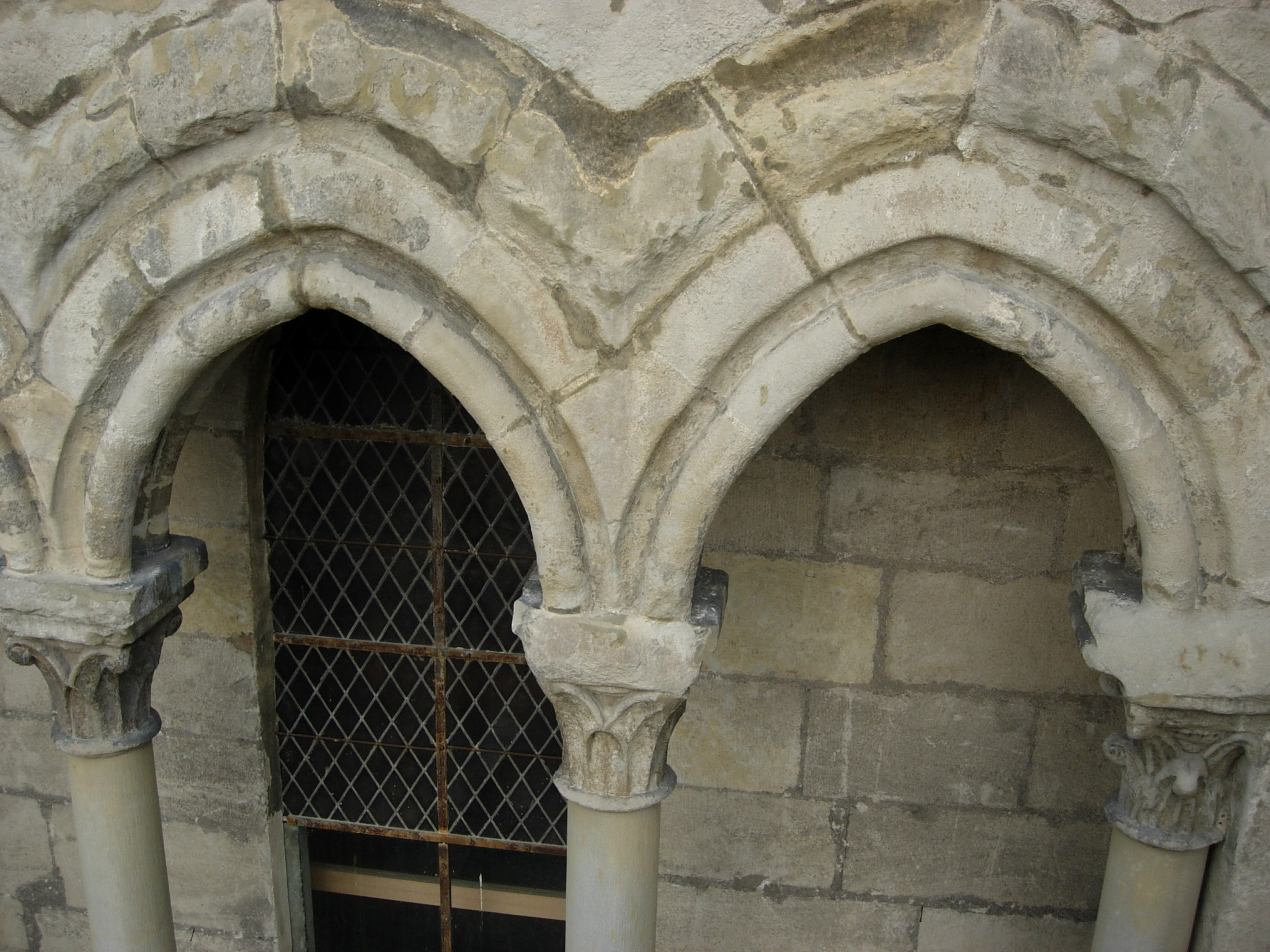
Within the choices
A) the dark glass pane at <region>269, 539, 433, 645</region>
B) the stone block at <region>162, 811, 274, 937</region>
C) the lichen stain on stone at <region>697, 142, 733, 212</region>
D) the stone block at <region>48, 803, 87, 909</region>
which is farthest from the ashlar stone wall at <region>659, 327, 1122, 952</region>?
the stone block at <region>48, 803, 87, 909</region>

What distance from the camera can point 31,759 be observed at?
141 inches

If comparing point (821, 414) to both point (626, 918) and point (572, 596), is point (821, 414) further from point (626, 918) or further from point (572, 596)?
point (626, 918)

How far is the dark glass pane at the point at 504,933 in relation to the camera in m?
3.61

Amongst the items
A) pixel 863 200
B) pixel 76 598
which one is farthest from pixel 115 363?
pixel 863 200

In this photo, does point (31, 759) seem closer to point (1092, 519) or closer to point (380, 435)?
point (380, 435)

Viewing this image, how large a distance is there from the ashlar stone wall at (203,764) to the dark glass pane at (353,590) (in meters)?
0.10

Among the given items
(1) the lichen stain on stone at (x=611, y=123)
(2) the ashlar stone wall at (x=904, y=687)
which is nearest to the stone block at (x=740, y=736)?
(2) the ashlar stone wall at (x=904, y=687)

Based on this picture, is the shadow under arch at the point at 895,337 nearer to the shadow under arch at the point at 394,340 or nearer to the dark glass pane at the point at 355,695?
the shadow under arch at the point at 394,340

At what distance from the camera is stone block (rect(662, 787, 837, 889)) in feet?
10.7

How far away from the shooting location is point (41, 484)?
2.39 m

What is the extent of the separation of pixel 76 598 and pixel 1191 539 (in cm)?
A: 248

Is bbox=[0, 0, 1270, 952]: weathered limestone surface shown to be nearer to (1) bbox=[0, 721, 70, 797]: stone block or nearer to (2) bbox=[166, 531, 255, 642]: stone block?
(2) bbox=[166, 531, 255, 642]: stone block

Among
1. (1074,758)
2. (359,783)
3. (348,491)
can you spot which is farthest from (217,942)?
(1074,758)

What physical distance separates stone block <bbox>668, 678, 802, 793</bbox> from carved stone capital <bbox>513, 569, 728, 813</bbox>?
→ 0.78 meters
